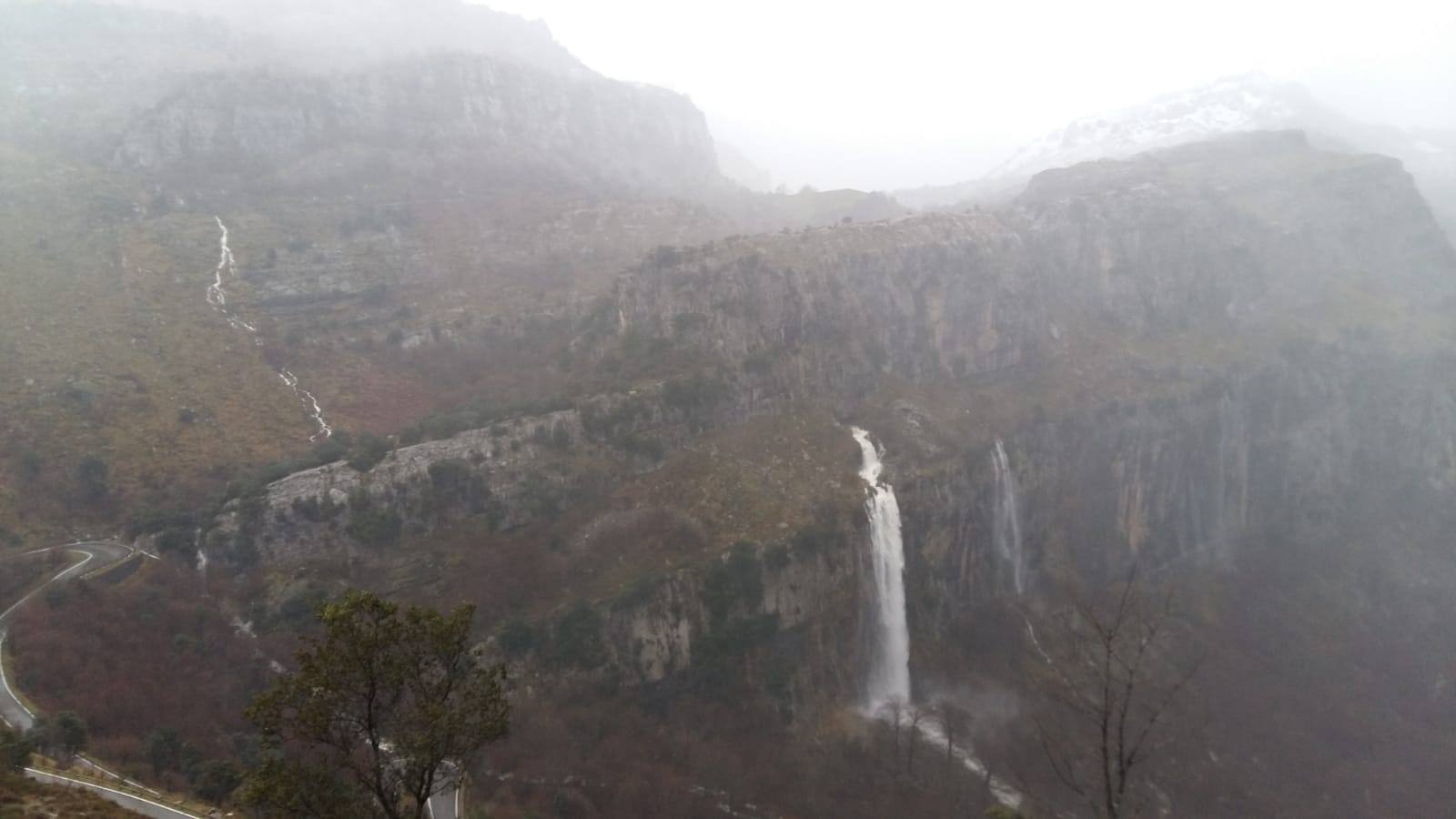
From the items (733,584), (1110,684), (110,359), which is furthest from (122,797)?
(1110,684)

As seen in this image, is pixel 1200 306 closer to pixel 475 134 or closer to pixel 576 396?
pixel 576 396

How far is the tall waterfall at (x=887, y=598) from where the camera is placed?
63.0 m

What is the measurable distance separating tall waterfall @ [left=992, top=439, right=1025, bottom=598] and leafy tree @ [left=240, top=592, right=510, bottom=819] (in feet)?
208

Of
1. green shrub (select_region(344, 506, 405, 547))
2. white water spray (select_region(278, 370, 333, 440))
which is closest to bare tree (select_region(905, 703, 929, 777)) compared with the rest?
green shrub (select_region(344, 506, 405, 547))

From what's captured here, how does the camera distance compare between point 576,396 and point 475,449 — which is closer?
point 475,449

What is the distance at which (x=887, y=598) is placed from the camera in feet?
217

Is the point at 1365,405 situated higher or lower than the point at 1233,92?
lower

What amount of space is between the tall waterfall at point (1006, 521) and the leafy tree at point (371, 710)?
6340 centimetres

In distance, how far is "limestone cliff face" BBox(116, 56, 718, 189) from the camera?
9900cm

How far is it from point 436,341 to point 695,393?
28210 millimetres

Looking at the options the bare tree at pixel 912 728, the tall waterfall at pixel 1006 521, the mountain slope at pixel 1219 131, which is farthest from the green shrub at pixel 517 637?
the mountain slope at pixel 1219 131

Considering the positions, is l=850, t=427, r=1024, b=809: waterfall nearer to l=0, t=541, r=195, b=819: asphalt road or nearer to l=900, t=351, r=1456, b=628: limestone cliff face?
l=900, t=351, r=1456, b=628: limestone cliff face

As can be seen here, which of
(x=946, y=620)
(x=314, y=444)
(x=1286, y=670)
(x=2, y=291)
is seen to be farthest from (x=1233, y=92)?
(x=2, y=291)

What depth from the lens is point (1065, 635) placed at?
230 ft
